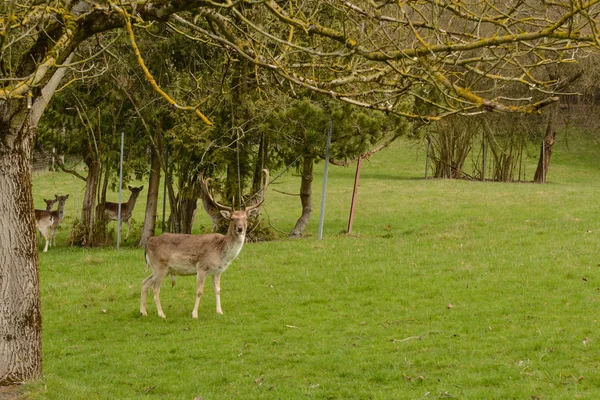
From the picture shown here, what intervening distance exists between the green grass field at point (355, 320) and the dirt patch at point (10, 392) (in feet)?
0.54

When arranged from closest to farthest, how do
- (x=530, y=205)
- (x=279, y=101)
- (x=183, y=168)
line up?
(x=279, y=101) → (x=183, y=168) → (x=530, y=205)

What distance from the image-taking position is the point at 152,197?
21828 mm

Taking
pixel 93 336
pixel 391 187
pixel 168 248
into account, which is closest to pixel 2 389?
pixel 93 336

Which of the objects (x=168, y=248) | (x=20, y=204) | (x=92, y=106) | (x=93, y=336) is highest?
(x=92, y=106)

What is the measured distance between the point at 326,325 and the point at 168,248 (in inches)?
110

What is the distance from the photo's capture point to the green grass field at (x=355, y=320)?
30.8 feet

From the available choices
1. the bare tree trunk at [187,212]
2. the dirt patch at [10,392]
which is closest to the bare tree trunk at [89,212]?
the bare tree trunk at [187,212]

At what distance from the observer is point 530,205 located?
2380 centimetres

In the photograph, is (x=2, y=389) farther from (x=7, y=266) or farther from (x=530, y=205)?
(x=530, y=205)

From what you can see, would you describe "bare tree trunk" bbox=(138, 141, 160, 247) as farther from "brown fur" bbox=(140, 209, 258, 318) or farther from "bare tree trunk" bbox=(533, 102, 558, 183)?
"bare tree trunk" bbox=(533, 102, 558, 183)

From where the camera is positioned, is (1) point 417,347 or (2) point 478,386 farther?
(1) point 417,347

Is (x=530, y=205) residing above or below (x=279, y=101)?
below

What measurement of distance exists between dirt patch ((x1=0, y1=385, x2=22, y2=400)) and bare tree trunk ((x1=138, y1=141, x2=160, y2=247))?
1308cm

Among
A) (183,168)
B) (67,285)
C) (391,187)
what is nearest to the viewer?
(67,285)
